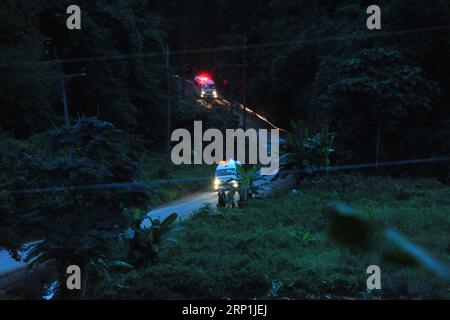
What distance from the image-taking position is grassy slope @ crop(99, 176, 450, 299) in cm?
711

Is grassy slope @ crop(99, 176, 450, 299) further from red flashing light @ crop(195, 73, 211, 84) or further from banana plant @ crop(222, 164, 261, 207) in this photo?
red flashing light @ crop(195, 73, 211, 84)

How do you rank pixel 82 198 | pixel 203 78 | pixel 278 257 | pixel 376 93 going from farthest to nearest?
pixel 203 78, pixel 376 93, pixel 278 257, pixel 82 198

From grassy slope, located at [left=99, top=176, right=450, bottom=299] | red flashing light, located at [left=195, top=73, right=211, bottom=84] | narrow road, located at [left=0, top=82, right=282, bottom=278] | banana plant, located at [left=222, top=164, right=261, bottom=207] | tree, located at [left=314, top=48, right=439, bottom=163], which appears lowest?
narrow road, located at [left=0, top=82, right=282, bottom=278]

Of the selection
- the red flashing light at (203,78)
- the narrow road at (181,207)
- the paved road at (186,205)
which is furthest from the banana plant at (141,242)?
the red flashing light at (203,78)

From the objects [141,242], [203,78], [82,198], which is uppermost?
[203,78]

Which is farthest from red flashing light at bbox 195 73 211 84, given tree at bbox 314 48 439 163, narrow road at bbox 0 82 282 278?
tree at bbox 314 48 439 163

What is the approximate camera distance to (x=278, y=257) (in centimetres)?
990

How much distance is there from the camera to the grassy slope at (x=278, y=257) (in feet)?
23.3

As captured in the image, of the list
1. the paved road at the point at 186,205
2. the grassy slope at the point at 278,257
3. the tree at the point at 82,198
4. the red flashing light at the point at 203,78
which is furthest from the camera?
the red flashing light at the point at 203,78

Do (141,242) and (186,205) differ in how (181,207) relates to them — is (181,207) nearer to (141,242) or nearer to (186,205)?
(186,205)

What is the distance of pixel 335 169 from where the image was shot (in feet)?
73.0

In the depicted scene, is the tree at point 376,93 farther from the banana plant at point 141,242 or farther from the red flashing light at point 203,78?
the red flashing light at point 203,78

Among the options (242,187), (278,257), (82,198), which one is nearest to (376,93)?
(242,187)
